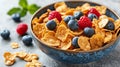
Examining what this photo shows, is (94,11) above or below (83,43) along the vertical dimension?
above

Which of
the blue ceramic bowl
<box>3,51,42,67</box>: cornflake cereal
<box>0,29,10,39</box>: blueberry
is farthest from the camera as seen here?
<box>0,29,10,39</box>: blueberry

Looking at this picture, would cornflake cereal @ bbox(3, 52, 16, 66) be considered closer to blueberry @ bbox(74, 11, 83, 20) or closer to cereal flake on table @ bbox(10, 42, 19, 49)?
cereal flake on table @ bbox(10, 42, 19, 49)

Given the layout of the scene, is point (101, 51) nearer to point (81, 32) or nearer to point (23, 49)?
point (81, 32)

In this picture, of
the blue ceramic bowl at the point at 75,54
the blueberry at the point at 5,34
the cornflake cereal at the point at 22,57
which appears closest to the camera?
the blue ceramic bowl at the point at 75,54

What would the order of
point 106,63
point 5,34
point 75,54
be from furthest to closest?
point 5,34, point 106,63, point 75,54

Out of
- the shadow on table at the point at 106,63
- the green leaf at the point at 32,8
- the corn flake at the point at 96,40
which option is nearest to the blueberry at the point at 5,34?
the green leaf at the point at 32,8

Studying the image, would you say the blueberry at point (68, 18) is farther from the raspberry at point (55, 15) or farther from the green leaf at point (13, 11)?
the green leaf at point (13, 11)

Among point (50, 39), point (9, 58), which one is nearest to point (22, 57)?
point (9, 58)

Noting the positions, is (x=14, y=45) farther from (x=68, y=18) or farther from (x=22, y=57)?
(x=68, y=18)

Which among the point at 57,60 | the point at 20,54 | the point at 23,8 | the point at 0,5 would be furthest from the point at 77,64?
the point at 0,5

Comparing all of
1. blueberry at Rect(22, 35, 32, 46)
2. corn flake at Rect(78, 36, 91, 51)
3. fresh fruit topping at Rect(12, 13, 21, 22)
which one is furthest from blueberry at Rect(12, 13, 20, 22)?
corn flake at Rect(78, 36, 91, 51)

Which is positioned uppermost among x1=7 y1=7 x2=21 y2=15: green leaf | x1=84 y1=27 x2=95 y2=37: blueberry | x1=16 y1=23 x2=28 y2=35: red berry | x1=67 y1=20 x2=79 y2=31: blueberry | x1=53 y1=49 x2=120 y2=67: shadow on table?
x1=7 y1=7 x2=21 y2=15: green leaf
